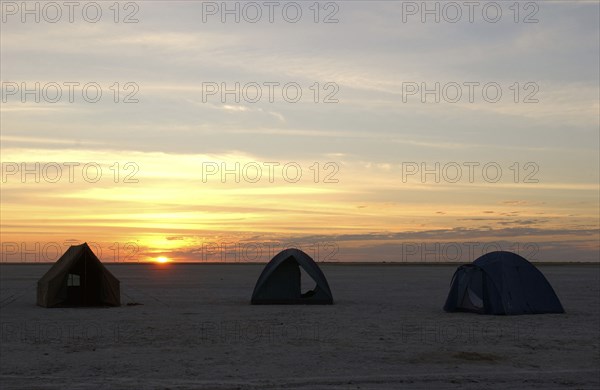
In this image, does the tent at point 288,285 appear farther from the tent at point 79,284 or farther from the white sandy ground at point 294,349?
the tent at point 79,284

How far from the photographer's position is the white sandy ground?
13.4m

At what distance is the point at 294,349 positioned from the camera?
17.0 m

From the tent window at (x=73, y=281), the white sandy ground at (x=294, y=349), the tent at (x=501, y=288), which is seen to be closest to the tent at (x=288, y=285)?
the white sandy ground at (x=294, y=349)

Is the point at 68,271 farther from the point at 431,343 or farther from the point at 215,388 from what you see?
the point at 215,388

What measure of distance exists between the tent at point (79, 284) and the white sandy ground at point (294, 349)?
1481 millimetres

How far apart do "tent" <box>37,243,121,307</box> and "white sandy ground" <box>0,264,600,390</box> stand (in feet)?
4.86

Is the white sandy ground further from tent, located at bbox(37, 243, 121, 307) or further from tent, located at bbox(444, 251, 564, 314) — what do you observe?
tent, located at bbox(37, 243, 121, 307)

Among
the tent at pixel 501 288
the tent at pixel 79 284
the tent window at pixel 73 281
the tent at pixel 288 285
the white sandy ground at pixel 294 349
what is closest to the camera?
the white sandy ground at pixel 294 349

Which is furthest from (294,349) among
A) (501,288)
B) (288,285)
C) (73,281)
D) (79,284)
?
(73,281)

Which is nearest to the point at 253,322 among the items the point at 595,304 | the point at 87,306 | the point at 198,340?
Result: the point at 198,340

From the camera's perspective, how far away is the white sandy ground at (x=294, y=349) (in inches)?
528

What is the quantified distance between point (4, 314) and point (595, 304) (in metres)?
22.6

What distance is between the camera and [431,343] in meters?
18.1

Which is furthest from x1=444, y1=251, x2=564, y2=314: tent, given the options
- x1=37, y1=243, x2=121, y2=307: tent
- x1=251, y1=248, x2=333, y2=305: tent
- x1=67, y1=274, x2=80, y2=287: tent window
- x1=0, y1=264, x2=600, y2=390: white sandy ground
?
x1=67, y1=274, x2=80, y2=287: tent window
